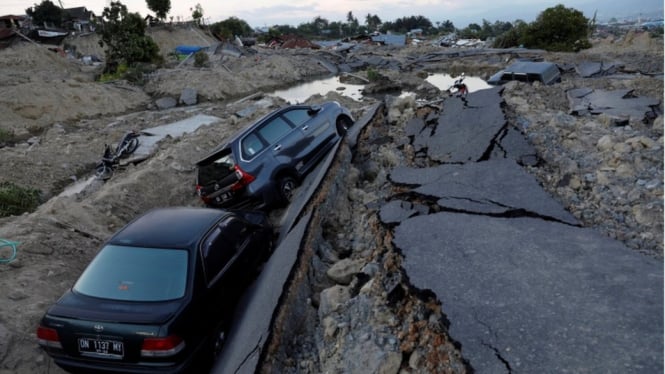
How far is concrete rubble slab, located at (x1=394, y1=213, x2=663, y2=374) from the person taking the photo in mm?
2398

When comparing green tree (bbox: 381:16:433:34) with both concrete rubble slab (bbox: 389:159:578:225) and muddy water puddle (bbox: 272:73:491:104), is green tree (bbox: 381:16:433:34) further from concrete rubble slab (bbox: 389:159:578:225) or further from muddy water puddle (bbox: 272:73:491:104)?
concrete rubble slab (bbox: 389:159:578:225)

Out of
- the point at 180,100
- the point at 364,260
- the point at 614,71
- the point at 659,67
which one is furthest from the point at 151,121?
the point at 659,67

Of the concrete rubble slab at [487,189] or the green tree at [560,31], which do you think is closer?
the concrete rubble slab at [487,189]

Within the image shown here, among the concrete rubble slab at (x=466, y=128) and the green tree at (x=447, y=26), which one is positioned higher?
the green tree at (x=447, y=26)

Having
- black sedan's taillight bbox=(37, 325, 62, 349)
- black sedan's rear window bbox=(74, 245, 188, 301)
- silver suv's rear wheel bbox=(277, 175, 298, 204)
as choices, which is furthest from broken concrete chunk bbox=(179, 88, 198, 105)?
black sedan's taillight bbox=(37, 325, 62, 349)

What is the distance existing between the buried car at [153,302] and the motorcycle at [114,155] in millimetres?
7907

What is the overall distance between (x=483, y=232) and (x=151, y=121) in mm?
17746

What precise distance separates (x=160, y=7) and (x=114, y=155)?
130 feet

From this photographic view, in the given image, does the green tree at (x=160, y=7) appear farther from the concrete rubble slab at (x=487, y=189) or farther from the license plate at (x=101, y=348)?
the license plate at (x=101, y=348)

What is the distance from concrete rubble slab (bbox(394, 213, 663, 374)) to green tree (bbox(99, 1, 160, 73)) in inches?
1224

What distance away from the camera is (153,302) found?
153 inches

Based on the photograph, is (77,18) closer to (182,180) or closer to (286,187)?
(182,180)

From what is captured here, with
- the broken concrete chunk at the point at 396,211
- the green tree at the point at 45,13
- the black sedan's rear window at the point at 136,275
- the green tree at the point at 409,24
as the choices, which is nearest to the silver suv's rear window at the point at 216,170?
the black sedan's rear window at the point at 136,275

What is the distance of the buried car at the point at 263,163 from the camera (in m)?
7.05
